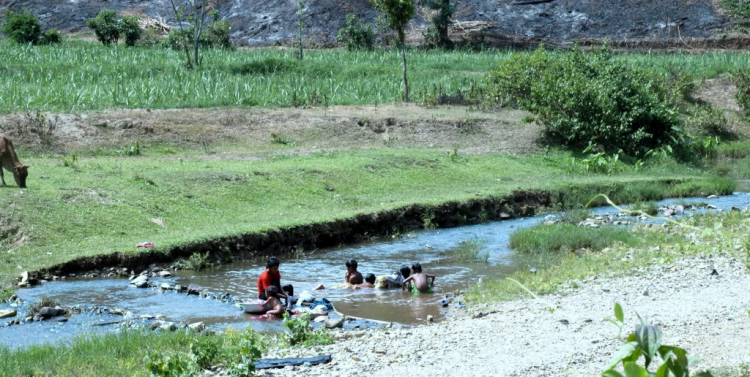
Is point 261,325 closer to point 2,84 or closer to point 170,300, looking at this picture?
point 170,300

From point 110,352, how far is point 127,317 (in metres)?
2.45

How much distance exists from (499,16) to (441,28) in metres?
8.46

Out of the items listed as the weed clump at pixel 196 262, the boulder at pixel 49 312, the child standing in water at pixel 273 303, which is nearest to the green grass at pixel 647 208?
the weed clump at pixel 196 262

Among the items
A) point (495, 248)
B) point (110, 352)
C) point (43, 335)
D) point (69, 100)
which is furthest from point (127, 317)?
point (69, 100)

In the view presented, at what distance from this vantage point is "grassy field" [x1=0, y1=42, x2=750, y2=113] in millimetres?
24188

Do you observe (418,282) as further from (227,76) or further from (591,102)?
(227,76)

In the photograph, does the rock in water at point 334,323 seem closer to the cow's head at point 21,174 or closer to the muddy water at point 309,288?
the muddy water at point 309,288

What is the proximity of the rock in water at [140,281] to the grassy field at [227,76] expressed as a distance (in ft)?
36.8

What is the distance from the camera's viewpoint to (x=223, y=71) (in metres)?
30.7

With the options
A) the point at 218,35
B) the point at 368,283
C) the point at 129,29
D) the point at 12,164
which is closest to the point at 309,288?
the point at 368,283

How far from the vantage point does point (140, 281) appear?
11875mm

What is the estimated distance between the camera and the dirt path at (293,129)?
829 inches

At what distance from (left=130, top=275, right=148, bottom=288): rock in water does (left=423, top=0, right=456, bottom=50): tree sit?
110ft

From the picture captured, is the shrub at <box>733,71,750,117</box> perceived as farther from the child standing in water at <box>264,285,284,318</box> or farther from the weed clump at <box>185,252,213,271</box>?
the child standing in water at <box>264,285,284,318</box>
